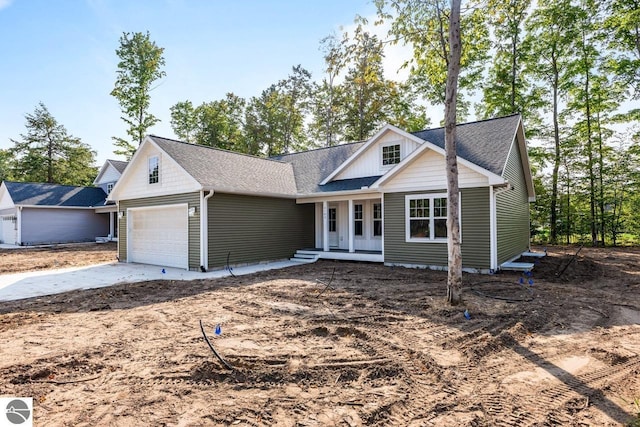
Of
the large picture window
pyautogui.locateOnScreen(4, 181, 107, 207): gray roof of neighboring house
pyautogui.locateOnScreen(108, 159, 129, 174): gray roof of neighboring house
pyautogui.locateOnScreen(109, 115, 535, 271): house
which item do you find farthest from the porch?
pyautogui.locateOnScreen(108, 159, 129, 174): gray roof of neighboring house

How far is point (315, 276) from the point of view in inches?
389

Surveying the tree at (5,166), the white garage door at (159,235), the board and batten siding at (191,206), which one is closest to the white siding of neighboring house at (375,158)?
the board and batten siding at (191,206)

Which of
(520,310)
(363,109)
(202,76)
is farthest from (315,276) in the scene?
(363,109)

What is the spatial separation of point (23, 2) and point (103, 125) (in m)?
20.0

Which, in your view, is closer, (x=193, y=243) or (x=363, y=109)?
(x=193, y=243)

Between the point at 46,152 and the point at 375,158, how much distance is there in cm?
3740

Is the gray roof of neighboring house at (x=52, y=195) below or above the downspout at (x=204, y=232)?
above

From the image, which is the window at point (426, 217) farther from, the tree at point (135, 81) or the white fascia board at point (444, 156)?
the tree at point (135, 81)

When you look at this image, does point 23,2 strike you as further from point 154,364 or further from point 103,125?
point 103,125

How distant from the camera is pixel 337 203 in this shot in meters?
14.6

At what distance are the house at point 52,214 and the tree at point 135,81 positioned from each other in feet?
20.4

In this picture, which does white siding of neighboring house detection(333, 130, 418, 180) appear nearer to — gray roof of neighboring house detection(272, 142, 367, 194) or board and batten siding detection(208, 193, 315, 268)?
gray roof of neighboring house detection(272, 142, 367, 194)

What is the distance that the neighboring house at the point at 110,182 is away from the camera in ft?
79.3

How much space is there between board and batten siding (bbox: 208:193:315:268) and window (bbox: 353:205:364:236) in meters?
2.13
